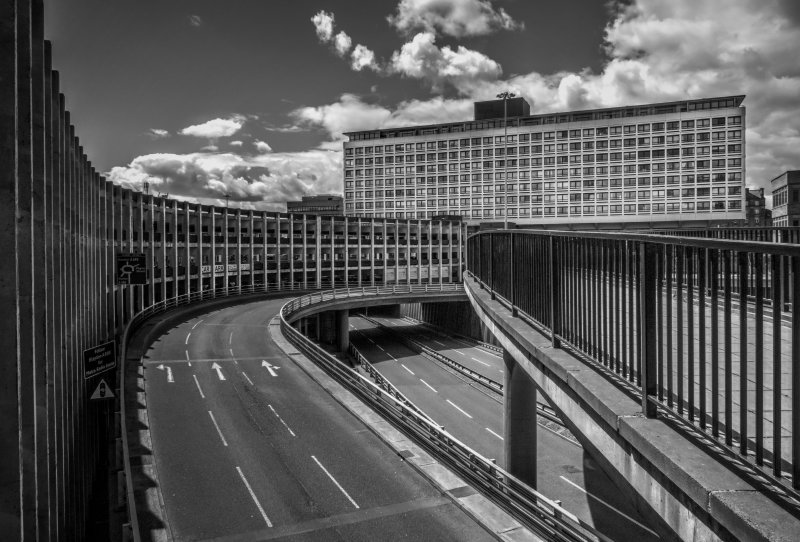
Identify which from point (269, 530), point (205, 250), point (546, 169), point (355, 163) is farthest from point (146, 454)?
point (355, 163)

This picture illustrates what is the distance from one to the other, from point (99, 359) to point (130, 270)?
1754 cm

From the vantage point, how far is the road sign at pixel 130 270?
3312cm

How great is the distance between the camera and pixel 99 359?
17.6 m

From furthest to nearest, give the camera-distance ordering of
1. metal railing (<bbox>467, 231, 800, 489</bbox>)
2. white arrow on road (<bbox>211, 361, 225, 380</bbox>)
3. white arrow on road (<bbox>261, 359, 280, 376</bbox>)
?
1. white arrow on road (<bbox>261, 359, 280, 376</bbox>)
2. white arrow on road (<bbox>211, 361, 225, 380</bbox>)
3. metal railing (<bbox>467, 231, 800, 489</bbox>)

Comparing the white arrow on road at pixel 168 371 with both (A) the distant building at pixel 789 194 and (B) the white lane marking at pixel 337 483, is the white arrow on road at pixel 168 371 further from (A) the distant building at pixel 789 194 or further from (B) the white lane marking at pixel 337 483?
(A) the distant building at pixel 789 194

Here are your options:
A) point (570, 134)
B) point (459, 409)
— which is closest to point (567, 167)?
point (570, 134)

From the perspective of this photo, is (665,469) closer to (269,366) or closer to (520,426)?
(520,426)

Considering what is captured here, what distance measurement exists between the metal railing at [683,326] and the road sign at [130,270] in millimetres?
27854

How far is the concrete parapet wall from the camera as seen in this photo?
357cm

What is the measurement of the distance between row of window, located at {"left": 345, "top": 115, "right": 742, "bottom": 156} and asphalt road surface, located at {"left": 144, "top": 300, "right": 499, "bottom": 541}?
7738 centimetres

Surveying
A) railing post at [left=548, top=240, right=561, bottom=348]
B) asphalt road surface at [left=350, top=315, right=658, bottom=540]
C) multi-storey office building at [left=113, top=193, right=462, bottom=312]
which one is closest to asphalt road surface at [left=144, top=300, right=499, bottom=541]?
railing post at [left=548, top=240, right=561, bottom=348]

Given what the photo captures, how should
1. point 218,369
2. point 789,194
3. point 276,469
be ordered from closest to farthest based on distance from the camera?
1. point 276,469
2. point 218,369
3. point 789,194

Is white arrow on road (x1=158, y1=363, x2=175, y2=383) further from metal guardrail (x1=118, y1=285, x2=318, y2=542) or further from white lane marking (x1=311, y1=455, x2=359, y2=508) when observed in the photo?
white lane marking (x1=311, y1=455, x2=359, y2=508)

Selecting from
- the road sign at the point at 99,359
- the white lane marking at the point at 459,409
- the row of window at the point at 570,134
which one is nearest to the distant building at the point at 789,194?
the row of window at the point at 570,134
